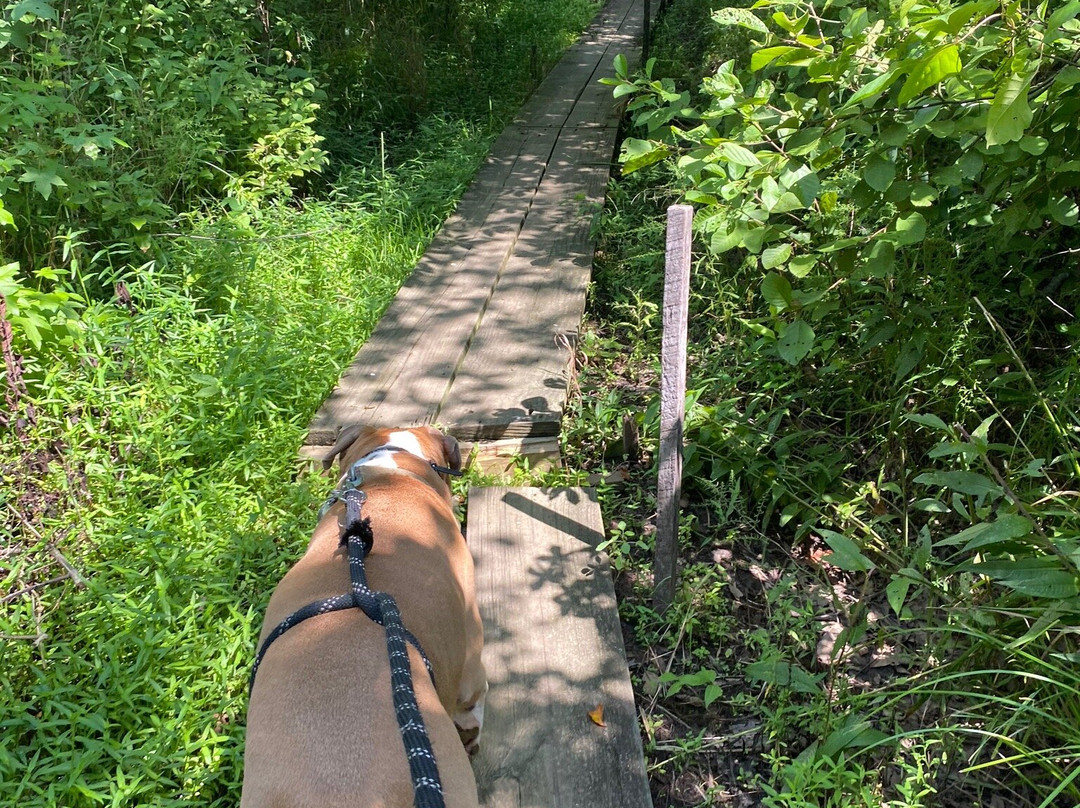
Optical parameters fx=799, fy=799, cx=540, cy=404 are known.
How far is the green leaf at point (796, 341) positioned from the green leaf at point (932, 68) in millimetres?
1025

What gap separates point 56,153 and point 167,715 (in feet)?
10.6

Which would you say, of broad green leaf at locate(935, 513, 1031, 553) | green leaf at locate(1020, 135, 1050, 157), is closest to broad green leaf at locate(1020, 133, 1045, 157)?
green leaf at locate(1020, 135, 1050, 157)

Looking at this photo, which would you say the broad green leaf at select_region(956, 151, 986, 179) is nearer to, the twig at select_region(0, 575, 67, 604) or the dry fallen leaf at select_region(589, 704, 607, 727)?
the dry fallen leaf at select_region(589, 704, 607, 727)

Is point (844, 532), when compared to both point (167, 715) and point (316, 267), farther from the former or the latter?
point (316, 267)

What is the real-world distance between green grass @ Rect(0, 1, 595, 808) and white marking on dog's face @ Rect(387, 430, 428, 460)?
66 cm

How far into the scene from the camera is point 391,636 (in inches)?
69.0

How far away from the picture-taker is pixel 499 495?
3.34 m

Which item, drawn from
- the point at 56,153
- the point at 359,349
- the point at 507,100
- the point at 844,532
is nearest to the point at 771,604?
the point at 844,532

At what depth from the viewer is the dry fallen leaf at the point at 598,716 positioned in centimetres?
238

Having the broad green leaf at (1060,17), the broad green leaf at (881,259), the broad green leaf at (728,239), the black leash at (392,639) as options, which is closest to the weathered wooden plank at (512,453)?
the black leash at (392,639)

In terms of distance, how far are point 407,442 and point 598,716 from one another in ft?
3.53

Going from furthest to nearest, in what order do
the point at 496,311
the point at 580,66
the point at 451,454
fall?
1. the point at 580,66
2. the point at 496,311
3. the point at 451,454

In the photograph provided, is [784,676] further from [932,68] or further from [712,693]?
[932,68]

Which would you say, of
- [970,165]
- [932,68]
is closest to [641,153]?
[970,165]
